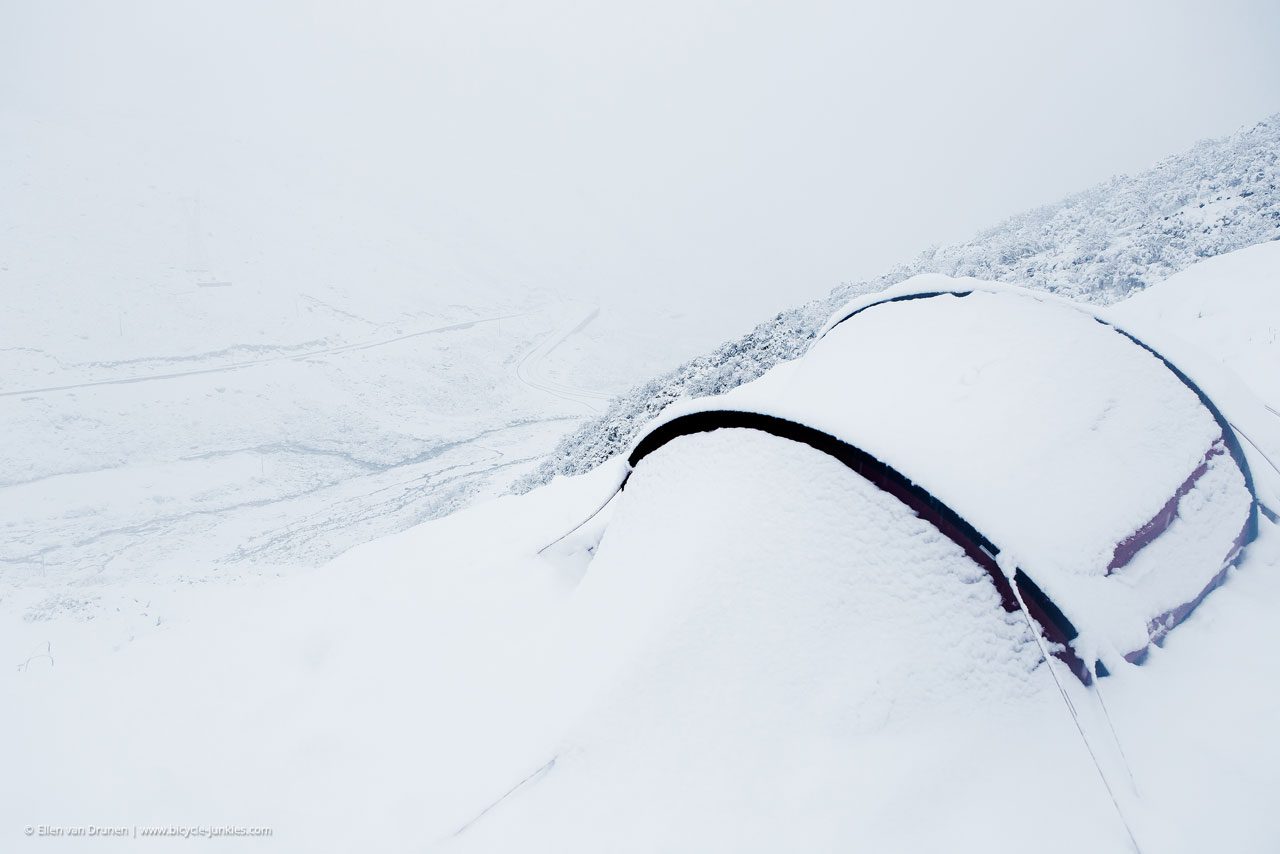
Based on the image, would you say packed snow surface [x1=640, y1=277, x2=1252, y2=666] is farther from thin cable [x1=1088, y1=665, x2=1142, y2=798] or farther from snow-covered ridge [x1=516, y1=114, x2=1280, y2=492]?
snow-covered ridge [x1=516, y1=114, x2=1280, y2=492]

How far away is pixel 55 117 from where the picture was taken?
4744cm

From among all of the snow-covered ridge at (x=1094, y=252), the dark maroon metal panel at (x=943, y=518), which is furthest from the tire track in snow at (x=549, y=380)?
the dark maroon metal panel at (x=943, y=518)

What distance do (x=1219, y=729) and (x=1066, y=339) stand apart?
2.44 m

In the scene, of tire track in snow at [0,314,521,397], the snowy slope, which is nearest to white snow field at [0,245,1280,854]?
the snowy slope

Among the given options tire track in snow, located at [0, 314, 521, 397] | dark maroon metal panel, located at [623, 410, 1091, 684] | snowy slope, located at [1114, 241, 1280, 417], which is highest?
snowy slope, located at [1114, 241, 1280, 417]

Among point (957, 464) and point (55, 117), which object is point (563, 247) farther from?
point (957, 464)

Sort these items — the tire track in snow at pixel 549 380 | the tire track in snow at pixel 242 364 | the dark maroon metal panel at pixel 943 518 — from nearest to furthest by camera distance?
1. the dark maroon metal panel at pixel 943 518
2. the tire track in snow at pixel 242 364
3. the tire track in snow at pixel 549 380

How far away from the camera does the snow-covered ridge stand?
1127 centimetres

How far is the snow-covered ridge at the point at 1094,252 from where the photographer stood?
11.3 meters

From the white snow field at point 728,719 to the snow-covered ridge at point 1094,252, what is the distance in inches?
281

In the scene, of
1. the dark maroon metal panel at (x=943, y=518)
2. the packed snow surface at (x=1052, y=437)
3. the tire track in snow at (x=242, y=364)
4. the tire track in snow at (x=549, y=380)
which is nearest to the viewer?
the dark maroon metal panel at (x=943, y=518)

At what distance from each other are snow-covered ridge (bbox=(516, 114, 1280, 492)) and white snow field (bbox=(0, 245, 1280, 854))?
23.4ft

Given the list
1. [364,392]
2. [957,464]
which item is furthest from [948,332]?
[364,392]

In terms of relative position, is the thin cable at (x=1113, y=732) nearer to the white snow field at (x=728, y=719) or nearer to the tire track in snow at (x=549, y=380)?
the white snow field at (x=728, y=719)
